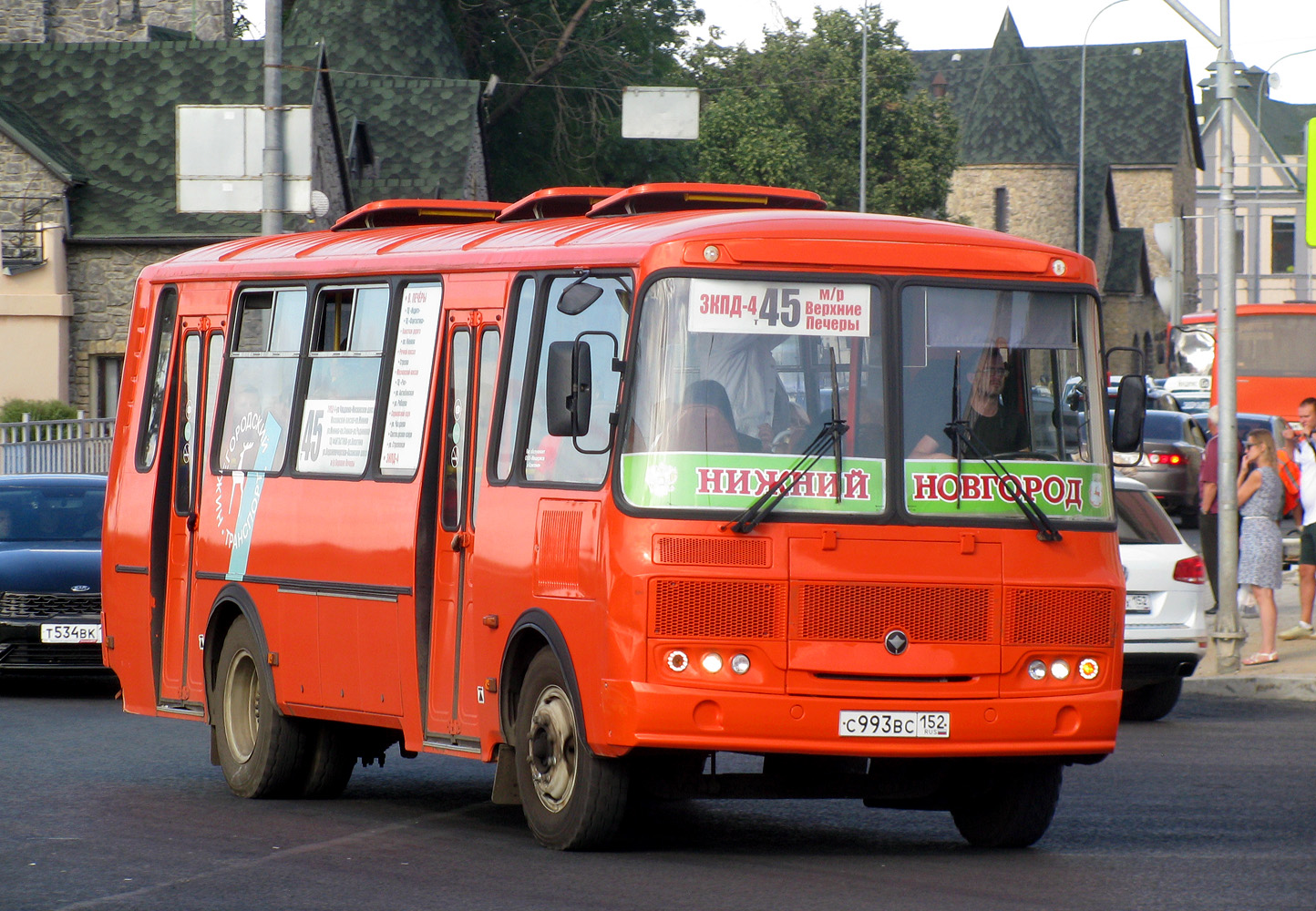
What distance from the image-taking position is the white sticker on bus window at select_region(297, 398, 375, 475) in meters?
10.6

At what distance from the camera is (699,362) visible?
8.60 meters

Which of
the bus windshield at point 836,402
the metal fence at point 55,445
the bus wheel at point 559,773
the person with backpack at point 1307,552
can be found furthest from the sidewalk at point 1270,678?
the metal fence at point 55,445

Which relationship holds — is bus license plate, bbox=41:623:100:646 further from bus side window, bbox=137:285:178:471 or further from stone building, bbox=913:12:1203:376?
stone building, bbox=913:12:1203:376

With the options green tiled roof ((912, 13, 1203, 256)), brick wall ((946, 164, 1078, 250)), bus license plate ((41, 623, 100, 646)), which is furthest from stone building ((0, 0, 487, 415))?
green tiled roof ((912, 13, 1203, 256))

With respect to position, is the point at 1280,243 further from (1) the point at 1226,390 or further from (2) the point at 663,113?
(1) the point at 1226,390

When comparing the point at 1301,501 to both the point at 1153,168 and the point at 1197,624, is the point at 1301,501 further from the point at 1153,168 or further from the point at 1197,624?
the point at 1153,168

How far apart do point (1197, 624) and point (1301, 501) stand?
5211mm

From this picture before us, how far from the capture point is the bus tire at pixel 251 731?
10992mm

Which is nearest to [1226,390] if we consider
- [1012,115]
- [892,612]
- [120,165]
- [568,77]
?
[892,612]

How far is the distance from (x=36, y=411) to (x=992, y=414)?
95.3ft

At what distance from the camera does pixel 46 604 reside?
1580 centimetres

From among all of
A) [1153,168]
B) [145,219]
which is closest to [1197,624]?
[145,219]

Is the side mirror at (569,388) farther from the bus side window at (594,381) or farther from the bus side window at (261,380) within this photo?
the bus side window at (261,380)

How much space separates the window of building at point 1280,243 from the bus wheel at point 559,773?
354ft
